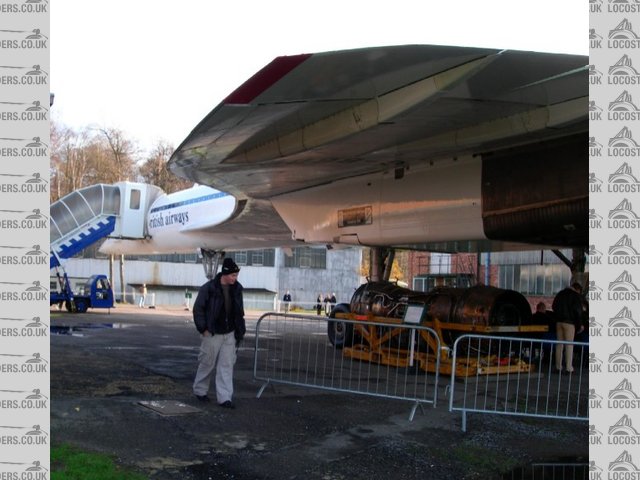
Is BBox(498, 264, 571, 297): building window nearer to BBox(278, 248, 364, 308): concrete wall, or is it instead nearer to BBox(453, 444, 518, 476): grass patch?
BBox(278, 248, 364, 308): concrete wall

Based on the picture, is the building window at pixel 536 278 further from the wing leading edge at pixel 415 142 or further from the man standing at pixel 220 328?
the man standing at pixel 220 328

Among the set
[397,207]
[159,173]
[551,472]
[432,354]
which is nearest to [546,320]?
[432,354]

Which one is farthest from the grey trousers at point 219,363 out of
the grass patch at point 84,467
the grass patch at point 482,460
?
the grass patch at point 482,460

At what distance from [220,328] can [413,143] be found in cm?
374

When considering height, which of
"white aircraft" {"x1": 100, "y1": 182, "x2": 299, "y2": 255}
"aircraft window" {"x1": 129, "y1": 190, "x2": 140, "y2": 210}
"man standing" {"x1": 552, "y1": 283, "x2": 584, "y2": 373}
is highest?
"aircraft window" {"x1": 129, "y1": 190, "x2": 140, "y2": 210}

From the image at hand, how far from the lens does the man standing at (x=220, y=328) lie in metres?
6.82

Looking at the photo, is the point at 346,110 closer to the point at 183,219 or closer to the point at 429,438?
the point at 429,438

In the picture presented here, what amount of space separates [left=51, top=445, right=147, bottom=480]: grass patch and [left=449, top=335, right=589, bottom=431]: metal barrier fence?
3409 mm

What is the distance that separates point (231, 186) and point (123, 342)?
4.01m

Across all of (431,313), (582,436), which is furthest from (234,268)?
(431,313)

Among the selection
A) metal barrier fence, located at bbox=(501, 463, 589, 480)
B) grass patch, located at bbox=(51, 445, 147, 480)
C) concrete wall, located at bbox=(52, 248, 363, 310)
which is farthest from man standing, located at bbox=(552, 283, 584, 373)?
concrete wall, located at bbox=(52, 248, 363, 310)

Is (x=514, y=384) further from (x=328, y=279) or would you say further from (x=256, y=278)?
(x=328, y=279)

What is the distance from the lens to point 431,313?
10.7 metres

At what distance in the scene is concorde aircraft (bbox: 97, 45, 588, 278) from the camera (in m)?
5.77
